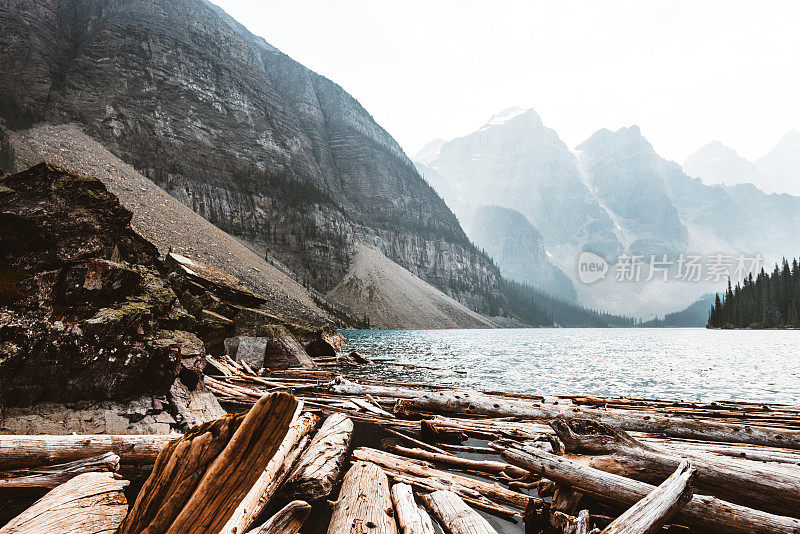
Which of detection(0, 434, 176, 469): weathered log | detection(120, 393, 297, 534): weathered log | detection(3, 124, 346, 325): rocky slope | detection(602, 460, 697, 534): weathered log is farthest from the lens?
detection(3, 124, 346, 325): rocky slope

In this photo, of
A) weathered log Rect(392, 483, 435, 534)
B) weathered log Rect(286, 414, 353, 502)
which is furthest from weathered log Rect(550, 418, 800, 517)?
weathered log Rect(286, 414, 353, 502)

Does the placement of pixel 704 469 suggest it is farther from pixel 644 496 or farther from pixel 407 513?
pixel 407 513

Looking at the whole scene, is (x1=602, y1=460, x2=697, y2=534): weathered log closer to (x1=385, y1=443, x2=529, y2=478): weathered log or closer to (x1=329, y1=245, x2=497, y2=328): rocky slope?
(x1=385, y1=443, x2=529, y2=478): weathered log

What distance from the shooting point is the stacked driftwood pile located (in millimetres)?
3197

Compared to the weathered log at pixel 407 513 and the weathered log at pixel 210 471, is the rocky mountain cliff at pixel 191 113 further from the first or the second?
the weathered log at pixel 407 513

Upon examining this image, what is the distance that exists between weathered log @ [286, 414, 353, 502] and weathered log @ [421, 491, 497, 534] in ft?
4.92

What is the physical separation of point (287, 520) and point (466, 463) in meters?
4.08

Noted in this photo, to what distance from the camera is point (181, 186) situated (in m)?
99.6

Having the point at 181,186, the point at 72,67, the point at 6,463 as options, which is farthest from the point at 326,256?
the point at 6,463

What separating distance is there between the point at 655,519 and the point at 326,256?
5080 inches

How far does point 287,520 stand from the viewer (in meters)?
3.64

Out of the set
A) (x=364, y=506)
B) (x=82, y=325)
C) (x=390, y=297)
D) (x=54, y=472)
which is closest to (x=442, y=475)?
(x=364, y=506)

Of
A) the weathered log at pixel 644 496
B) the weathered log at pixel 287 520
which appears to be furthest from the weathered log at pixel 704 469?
the weathered log at pixel 287 520

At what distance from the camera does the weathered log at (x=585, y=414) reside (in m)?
7.99
